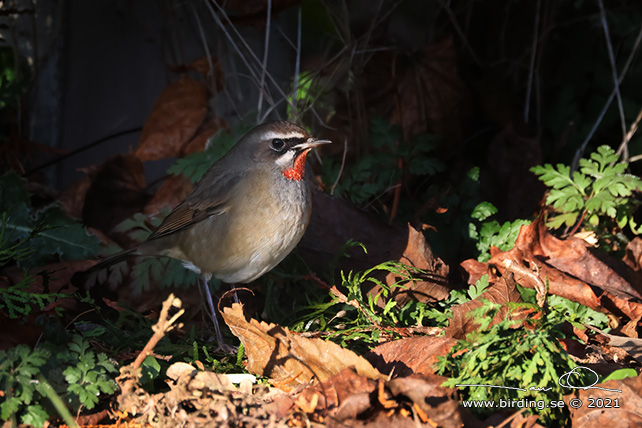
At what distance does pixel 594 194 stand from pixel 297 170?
6.71 ft

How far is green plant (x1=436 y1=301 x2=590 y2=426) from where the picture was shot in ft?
8.36

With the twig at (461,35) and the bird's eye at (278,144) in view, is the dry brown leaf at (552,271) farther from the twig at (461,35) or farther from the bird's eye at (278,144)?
the twig at (461,35)

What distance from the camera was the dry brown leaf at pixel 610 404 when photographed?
256 centimetres

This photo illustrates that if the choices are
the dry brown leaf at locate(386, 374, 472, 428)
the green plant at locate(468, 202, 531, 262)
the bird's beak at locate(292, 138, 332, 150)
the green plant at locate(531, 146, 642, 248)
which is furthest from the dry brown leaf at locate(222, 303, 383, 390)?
the green plant at locate(531, 146, 642, 248)

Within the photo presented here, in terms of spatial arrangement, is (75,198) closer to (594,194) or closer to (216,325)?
(216,325)

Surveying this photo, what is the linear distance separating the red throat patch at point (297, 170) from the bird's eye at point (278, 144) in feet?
0.40

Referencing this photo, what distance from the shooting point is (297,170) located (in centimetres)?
394

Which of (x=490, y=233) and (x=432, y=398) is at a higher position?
(x=432, y=398)

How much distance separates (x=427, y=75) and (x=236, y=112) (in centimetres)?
175

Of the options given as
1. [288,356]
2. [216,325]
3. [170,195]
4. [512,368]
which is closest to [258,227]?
[216,325]

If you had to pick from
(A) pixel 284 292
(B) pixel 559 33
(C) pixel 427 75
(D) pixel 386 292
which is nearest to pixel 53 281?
(A) pixel 284 292

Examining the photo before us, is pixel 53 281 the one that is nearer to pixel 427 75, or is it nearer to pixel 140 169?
pixel 140 169

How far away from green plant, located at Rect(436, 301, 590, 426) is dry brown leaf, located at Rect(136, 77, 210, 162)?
3.63 m

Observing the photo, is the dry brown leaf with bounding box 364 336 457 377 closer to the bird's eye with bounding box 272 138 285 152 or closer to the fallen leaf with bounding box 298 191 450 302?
the fallen leaf with bounding box 298 191 450 302
